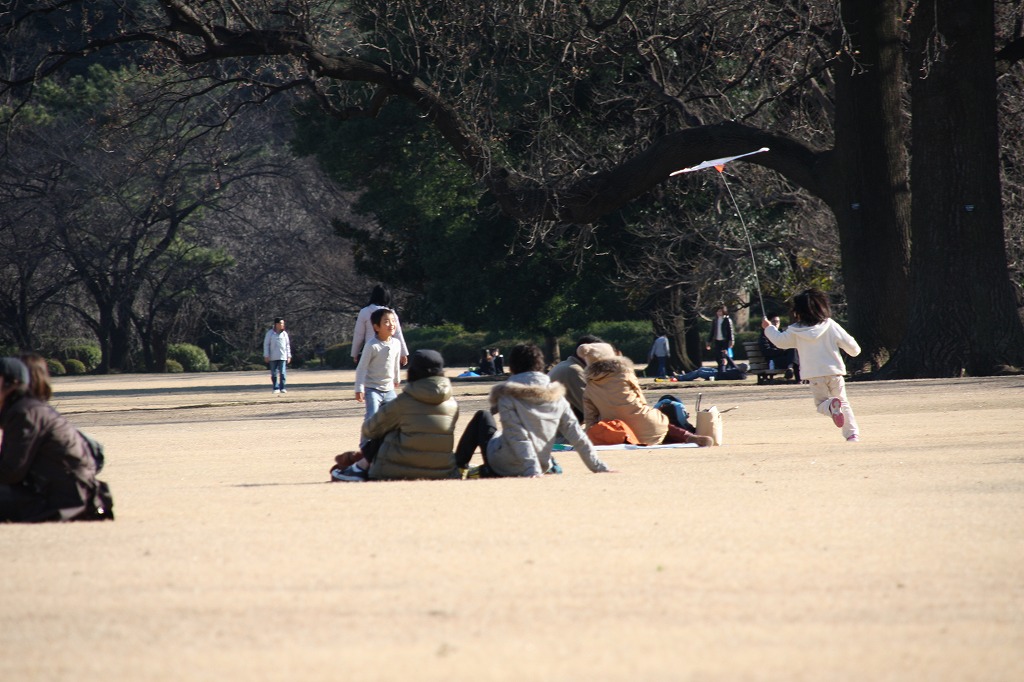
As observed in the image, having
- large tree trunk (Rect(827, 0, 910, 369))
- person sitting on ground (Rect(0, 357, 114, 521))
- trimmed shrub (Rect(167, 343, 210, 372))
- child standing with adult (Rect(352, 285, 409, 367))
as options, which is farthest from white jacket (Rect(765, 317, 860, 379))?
trimmed shrub (Rect(167, 343, 210, 372))

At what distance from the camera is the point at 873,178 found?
87.1ft

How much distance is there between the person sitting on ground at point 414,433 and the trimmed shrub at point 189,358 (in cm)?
4767

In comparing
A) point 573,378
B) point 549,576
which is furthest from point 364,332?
point 549,576

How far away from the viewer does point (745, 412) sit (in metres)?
19.9

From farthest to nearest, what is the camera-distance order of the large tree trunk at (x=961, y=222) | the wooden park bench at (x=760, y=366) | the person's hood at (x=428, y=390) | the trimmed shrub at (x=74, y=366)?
the trimmed shrub at (x=74, y=366) < the wooden park bench at (x=760, y=366) < the large tree trunk at (x=961, y=222) < the person's hood at (x=428, y=390)

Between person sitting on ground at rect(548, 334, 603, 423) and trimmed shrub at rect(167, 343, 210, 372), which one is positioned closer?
person sitting on ground at rect(548, 334, 603, 423)

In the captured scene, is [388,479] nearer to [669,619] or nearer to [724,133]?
[669,619]

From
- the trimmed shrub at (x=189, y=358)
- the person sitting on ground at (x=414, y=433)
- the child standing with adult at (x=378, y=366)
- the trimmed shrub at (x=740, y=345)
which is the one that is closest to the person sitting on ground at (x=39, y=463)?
the person sitting on ground at (x=414, y=433)

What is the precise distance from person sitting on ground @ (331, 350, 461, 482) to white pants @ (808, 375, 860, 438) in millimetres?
4510

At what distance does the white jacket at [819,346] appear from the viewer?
13.8 m

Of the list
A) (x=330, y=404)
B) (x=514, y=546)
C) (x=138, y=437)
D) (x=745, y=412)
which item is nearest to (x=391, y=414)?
(x=514, y=546)

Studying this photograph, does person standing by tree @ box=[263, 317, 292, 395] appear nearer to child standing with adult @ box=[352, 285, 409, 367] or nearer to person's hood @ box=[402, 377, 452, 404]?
child standing with adult @ box=[352, 285, 409, 367]

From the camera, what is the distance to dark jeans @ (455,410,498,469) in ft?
37.3

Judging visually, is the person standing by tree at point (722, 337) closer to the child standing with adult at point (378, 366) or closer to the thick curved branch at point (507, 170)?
the thick curved branch at point (507, 170)
